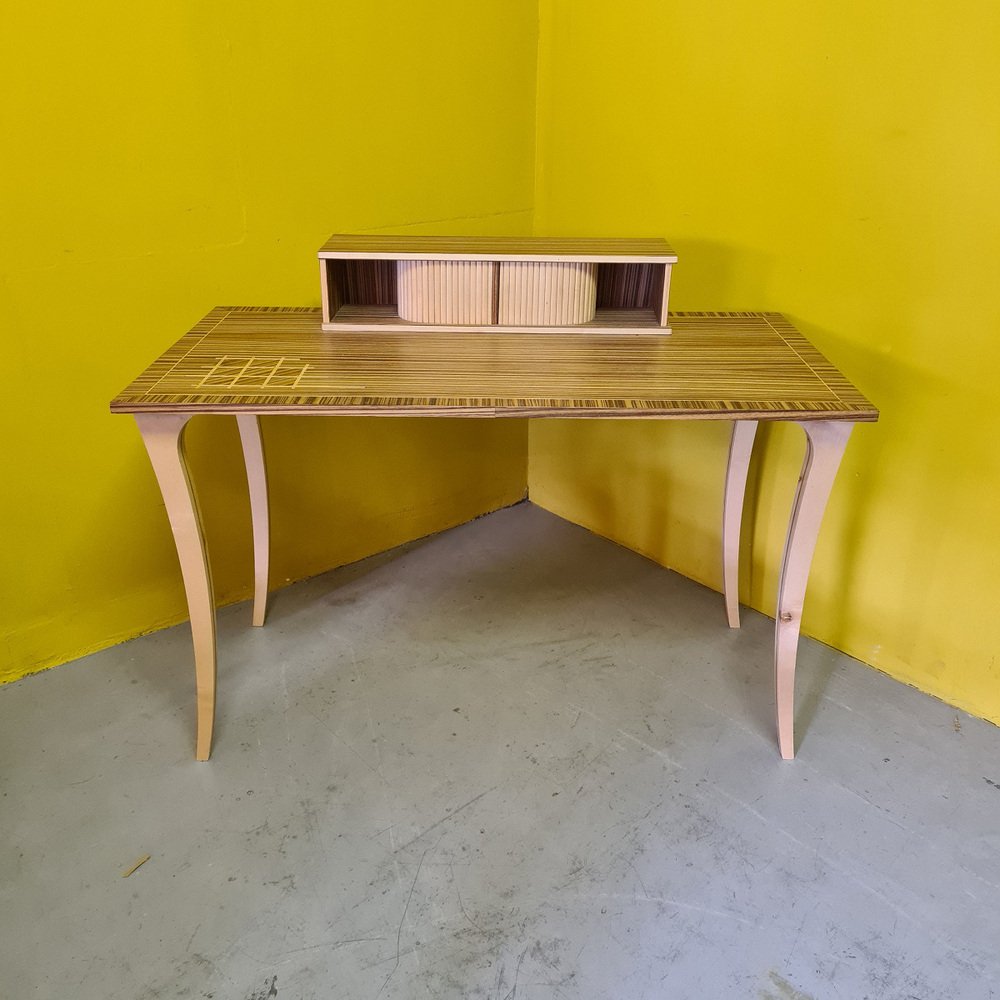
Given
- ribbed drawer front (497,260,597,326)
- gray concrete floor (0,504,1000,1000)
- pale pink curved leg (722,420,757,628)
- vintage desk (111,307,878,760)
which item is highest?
ribbed drawer front (497,260,597,326)

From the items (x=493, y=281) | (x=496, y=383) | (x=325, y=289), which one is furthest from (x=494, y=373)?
(x=325, y=289)

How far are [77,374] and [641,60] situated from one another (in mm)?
1376

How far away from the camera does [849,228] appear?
1.70 meters

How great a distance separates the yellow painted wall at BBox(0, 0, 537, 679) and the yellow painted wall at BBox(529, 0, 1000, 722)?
343 millimetres

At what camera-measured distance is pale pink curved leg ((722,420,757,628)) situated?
1.88 meters

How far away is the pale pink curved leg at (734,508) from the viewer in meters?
1.88

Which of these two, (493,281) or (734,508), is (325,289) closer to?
(493,281)

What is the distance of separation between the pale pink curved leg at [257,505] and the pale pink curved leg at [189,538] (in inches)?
14.1

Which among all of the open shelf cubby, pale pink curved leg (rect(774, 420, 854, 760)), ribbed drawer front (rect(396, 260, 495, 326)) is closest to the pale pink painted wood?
the open shelf cubby

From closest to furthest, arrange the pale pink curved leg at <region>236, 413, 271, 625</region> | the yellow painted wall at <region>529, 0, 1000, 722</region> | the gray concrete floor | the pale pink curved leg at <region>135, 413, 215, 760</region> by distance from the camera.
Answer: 1. the gray concrete floor
2. the pale pink curved leg at <region>135, 413, 215, 760</region>
3. the yellow painted wall at <region>529, 0, 1000, 722</region>
4. the pale pink curved leg at <region>236, 413, 271, 625</region>

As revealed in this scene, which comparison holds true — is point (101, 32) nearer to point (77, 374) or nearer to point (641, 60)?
point (77, 374)

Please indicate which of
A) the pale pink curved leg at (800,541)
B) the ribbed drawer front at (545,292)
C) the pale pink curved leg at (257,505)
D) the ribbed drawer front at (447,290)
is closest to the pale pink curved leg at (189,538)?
the pale pink curved leg at (257,505)

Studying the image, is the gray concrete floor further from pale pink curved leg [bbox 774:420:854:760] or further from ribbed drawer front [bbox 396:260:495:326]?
ribbed drawer front [bbox 396:260:495:326]

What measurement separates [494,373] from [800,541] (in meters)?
0.60
